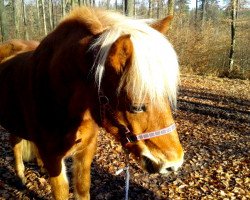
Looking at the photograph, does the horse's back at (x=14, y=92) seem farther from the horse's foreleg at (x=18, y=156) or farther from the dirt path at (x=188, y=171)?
the dirt path at (x=188, y=171)

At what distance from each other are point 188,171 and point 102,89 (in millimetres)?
3419

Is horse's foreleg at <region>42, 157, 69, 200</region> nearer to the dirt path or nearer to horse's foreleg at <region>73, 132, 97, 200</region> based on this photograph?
horse's foreleg at <region>73, 132, 97, 200</region>

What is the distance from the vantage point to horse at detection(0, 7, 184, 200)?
200cm

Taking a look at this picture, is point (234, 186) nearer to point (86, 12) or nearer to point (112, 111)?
point (112, 111)

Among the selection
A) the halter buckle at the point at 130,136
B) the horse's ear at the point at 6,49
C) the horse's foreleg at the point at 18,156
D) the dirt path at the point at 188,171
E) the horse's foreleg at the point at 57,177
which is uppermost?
the horse's ear at the point at 6,49

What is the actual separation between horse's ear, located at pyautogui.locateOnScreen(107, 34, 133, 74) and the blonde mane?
4 cm

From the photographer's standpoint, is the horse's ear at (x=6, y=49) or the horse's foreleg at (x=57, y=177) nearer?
the horse's foreleg at (x=57, y=177)

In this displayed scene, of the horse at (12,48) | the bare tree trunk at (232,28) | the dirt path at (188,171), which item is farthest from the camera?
the bare tree trunk at (232,28)

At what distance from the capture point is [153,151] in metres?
2.15

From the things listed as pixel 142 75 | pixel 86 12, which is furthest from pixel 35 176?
pixel 142 75

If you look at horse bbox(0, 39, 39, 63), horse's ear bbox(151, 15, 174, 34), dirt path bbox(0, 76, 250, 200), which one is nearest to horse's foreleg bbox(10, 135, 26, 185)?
dirt path bbox(0, 76, 250, 200)

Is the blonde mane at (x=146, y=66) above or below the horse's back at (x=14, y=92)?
above

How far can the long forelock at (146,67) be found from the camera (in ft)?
6.43

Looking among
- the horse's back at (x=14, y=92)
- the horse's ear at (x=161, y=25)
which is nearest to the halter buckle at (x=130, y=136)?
the horse's ear at (x=161, y=25)
